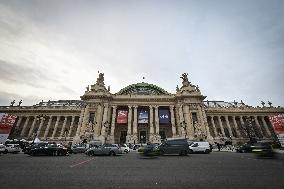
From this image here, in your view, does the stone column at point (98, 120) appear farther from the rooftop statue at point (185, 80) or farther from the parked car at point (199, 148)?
the parked car at point (199, 148)

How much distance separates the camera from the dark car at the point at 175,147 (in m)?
22.1

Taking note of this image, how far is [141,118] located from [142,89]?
60.5 ft

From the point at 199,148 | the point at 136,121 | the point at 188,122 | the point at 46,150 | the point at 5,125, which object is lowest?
the point at 46,150

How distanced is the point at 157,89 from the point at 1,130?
4591cm

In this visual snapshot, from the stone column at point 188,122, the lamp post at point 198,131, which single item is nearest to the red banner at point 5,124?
the stone column at point 188,122

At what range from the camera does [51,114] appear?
65.4m

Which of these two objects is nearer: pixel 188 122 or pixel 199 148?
pixel 199 148

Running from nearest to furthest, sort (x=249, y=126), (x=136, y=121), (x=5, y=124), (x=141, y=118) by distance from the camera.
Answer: (x=5, y=124), (x=141, y=118), (x=136, y=121), (x=249, y=126)

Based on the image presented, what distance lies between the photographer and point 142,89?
232 feet

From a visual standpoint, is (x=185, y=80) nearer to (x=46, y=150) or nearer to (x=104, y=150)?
(x=104, y=150)

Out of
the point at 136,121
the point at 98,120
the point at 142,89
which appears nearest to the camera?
the point at 98,120

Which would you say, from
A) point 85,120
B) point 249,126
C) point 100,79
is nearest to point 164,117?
point 85,120

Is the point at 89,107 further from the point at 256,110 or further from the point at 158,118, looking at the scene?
the point at 256,110

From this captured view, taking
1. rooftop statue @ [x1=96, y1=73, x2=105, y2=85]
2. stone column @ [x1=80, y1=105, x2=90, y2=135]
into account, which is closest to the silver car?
stone column @ [x1=80, y1=105, x2=90, y2=135]
